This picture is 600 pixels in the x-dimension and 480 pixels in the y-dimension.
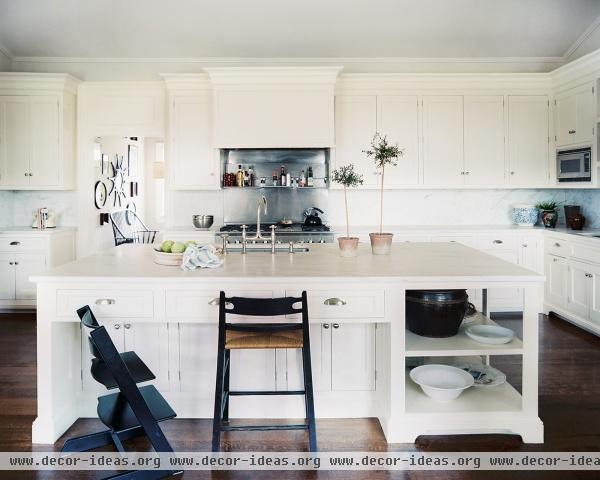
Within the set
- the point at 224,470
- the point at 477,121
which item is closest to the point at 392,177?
the point at 477,121

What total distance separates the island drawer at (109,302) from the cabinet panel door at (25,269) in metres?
3.43

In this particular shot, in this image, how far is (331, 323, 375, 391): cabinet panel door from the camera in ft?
9.70

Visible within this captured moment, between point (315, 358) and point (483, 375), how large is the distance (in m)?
0.98

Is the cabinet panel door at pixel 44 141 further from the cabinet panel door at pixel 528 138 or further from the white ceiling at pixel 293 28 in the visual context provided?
the cabinet panel door at pixel 528 138

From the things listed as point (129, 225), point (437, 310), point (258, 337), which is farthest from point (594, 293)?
point (129, 225)

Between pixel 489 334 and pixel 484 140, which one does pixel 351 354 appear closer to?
pixel 489 334

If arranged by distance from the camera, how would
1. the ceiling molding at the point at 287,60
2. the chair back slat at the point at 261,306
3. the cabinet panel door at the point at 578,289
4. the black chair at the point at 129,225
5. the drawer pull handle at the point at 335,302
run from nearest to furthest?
the chair back slat at the point at 261,306, the drawer pull handle at the point at 335,302, the cabinet panel door at the point at 578,289, the ceiling molding at the point at 287,60, the black chair at the point at 129,225

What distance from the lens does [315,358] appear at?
2955 millimetres

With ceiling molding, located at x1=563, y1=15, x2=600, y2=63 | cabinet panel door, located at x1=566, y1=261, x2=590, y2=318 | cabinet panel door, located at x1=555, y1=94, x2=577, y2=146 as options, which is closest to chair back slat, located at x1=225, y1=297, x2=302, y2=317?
cabinet panel door, located at x1=566, y1=261, x2=590, y2=318

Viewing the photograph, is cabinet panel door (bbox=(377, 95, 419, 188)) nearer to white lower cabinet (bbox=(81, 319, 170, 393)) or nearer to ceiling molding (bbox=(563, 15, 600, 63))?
ceiling molding (bbox=(563, 15, 600, 63))

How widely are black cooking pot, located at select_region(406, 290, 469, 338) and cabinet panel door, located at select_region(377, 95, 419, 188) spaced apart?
324 centimetres

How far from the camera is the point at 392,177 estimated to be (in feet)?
19.3

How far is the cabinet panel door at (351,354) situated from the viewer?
9.70 ft

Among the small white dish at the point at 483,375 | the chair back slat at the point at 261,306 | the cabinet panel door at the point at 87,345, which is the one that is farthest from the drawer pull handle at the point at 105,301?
the small white dish at the point at 483,375
